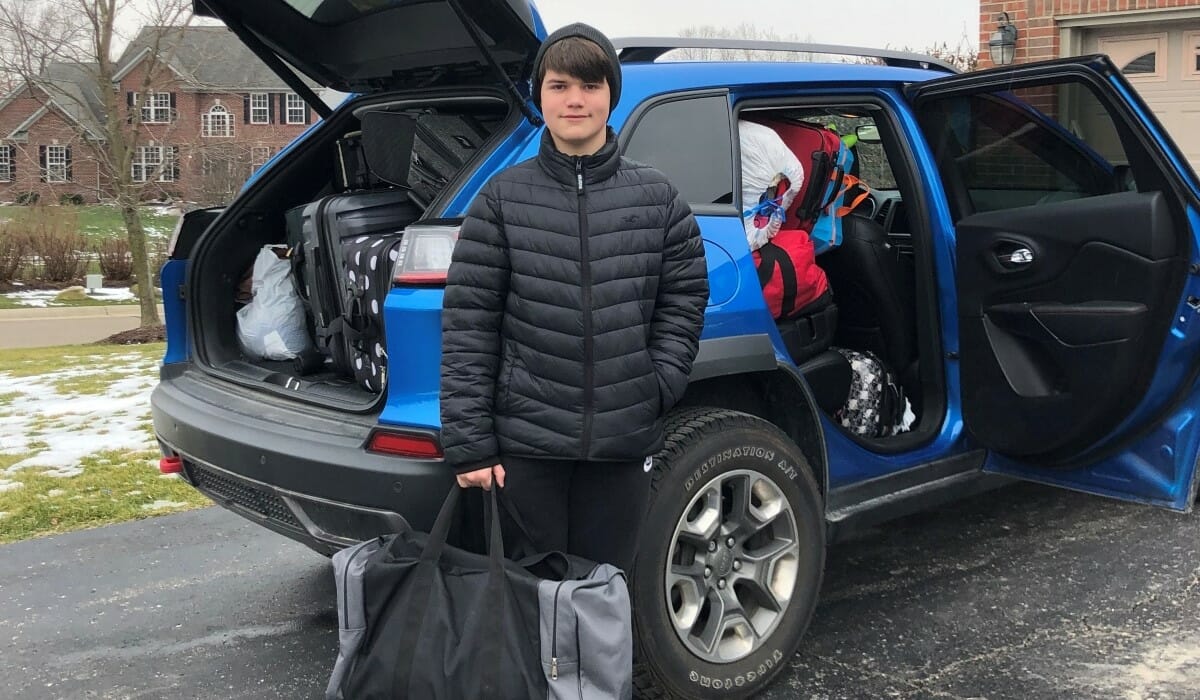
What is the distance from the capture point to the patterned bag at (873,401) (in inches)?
154

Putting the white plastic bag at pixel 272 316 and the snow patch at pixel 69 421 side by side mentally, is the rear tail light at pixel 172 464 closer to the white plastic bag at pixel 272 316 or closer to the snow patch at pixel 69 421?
the white plastic bag at pixel 272 316

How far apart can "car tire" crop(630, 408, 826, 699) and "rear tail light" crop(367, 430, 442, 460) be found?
57 cm

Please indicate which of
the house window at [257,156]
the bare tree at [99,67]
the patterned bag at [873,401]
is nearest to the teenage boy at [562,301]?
the patterned bag at [873,401]

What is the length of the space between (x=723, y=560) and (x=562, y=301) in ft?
3.28

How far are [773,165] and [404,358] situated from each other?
136 centimetres

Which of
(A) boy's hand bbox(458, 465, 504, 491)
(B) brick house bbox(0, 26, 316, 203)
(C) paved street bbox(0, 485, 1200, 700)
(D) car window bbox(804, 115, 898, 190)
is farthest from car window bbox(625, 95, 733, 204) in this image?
(B) brick house bbox(0, 26, 316, 203)

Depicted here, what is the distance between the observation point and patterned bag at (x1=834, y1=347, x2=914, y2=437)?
391 cm

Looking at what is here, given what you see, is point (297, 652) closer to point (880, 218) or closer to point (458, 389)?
point (458, 389)

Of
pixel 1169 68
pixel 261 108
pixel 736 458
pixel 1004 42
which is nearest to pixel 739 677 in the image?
pixel 736 458

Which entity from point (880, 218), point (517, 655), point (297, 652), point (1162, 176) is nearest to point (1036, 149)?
point (1162, 176)

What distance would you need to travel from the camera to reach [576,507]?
8.49 ft

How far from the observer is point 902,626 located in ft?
11.8

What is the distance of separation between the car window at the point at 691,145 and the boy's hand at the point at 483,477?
99cm

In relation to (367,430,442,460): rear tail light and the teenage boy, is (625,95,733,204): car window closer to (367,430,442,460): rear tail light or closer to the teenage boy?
the teenage boy
